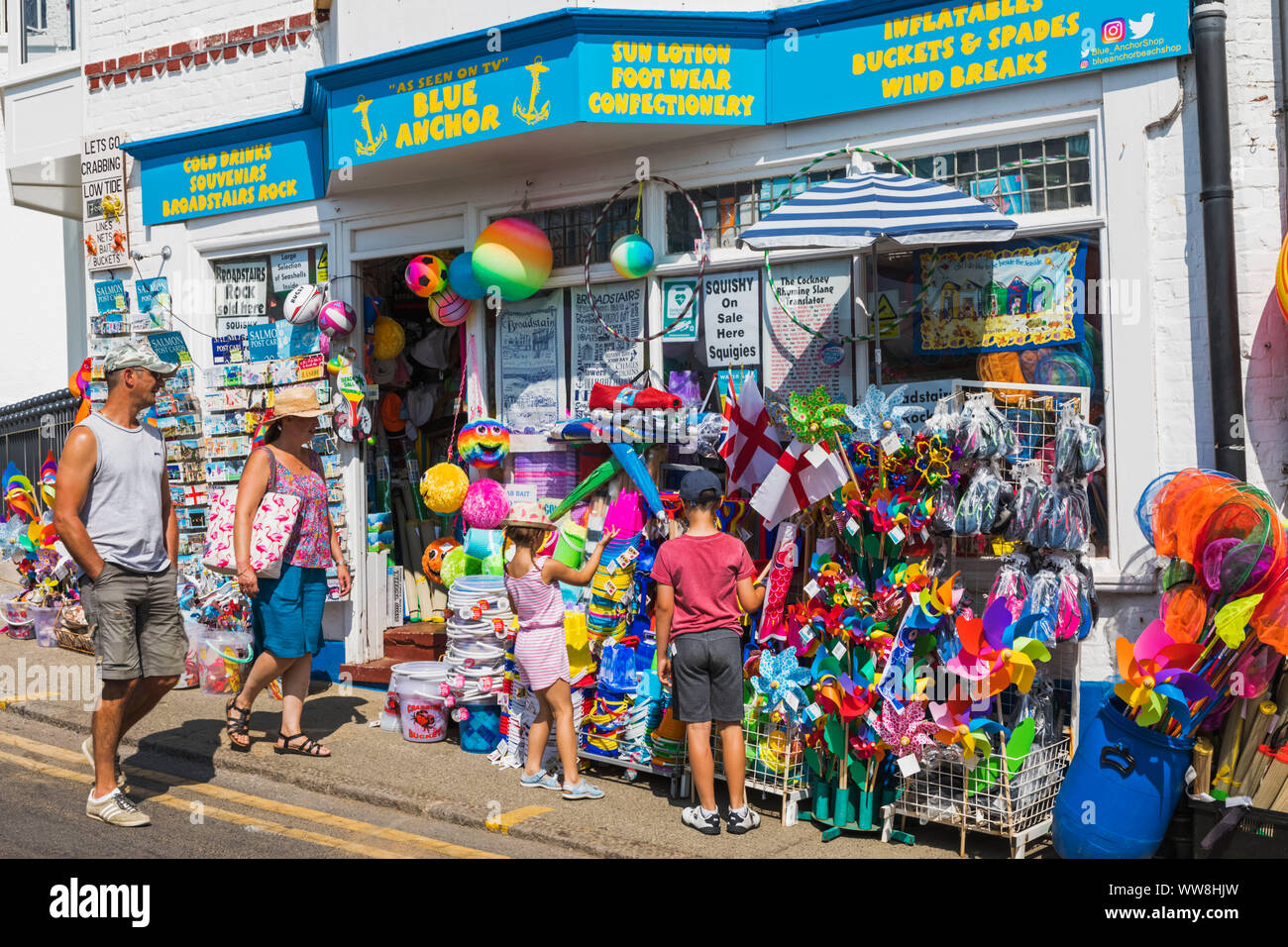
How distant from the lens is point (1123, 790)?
198 inches

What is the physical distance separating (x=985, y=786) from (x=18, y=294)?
16.8 meters

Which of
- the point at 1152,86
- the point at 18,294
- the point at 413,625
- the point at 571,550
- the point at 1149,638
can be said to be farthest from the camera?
the point at 18,294

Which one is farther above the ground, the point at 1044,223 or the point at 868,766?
the point at 1044,223

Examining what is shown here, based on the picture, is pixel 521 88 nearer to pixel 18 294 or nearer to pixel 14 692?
pixel 14 692

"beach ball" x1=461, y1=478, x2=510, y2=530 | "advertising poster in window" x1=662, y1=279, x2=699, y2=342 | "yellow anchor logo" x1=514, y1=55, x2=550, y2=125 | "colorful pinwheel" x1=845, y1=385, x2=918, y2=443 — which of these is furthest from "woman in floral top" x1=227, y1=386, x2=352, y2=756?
"colorful pinwheel" x1=845, y1=385, x2=918, y2=443

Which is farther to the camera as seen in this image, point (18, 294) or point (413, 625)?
point (18, 294)

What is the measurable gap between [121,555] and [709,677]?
2.90m

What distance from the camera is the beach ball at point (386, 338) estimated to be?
937 cm

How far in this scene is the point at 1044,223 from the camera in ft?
20.9

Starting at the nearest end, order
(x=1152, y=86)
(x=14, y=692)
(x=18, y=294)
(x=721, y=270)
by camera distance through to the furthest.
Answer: (x=1152, y=86) → (x=721, y=270) → (x=14, y=692) → (x=18, y=294)

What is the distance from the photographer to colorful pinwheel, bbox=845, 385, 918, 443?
18.6 ft

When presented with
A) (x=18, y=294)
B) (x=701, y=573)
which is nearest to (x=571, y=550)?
(x=701, y=573)

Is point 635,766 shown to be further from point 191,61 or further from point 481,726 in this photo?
point 191,61

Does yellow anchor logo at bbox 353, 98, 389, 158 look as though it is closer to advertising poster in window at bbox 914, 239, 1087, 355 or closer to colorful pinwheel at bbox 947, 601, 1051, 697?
advertising poster in window at bbox 914, 239, 1087, 355
